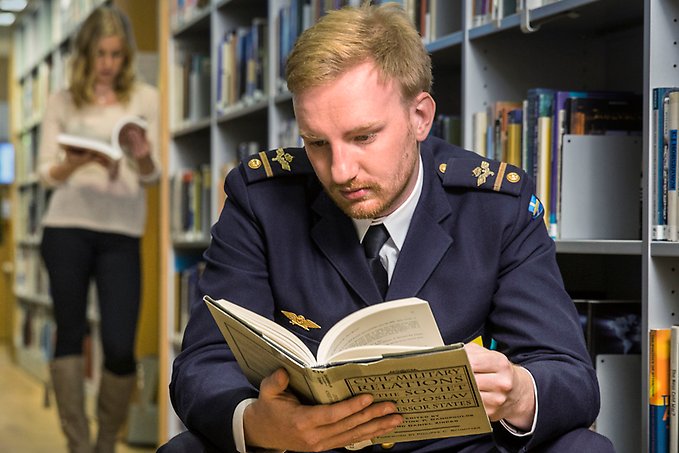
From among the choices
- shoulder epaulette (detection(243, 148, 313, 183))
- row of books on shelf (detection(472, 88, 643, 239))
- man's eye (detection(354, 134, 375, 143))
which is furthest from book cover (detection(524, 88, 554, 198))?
man's eye (detection(354, 134, 375, 143))

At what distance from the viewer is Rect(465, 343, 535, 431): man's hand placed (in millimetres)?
1198

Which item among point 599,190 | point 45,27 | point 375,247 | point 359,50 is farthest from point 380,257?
point 45,27

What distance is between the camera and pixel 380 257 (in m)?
1.54

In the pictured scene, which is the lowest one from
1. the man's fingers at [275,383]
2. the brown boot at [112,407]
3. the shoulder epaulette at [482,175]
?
the brown boot at [112,407]

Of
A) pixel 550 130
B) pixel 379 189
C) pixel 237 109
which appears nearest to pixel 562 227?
pixel 550 130

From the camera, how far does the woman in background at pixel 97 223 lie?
325 centimetres

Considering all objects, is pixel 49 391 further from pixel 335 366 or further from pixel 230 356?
pixel 335 366

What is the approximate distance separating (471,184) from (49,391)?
13.4ft

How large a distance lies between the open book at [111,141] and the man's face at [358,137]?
1.80 m

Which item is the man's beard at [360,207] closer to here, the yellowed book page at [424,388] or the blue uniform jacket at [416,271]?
the blue uniform jacket at [416,271]

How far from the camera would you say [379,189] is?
141 cm

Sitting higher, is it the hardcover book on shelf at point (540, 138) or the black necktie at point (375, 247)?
the hardcover book on shelf at point (540, 138)

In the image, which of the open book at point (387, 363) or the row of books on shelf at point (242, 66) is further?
the row of books on shelf at point (242, 66)

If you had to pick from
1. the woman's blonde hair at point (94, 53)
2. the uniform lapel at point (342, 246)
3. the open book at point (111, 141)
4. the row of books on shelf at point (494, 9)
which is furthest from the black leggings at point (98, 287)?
the uniform lapel at point (342, 246)
